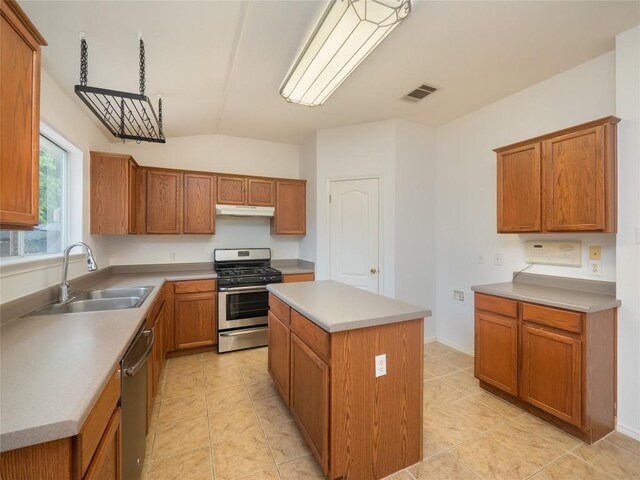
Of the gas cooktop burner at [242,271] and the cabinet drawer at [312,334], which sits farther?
the gas cooktop burner at [242,271]

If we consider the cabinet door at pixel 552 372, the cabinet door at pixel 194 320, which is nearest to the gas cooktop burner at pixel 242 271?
the cabinet door at pixel 194 320

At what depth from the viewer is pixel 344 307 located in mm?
1724

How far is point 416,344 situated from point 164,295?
2.56 metres

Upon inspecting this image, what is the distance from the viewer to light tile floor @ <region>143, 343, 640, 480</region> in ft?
5.40

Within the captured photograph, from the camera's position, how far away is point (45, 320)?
154cm

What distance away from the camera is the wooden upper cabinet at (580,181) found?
1.95 metres

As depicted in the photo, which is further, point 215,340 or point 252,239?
point 252,239

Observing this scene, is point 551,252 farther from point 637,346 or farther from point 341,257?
point 341,257

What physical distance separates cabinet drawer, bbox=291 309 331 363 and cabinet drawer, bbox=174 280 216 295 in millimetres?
1718

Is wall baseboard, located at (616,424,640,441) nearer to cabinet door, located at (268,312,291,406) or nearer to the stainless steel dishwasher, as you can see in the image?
cabinet door, located at (268,312,291,406)

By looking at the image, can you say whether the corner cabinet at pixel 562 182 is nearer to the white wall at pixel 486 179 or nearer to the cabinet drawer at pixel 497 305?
the white wall at pixel 486 179

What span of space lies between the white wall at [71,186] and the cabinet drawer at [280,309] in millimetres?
1523

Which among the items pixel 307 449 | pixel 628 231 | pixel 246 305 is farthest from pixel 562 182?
pixel 246 305

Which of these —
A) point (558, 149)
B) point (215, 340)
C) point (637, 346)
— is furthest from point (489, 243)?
point (215, 340)
